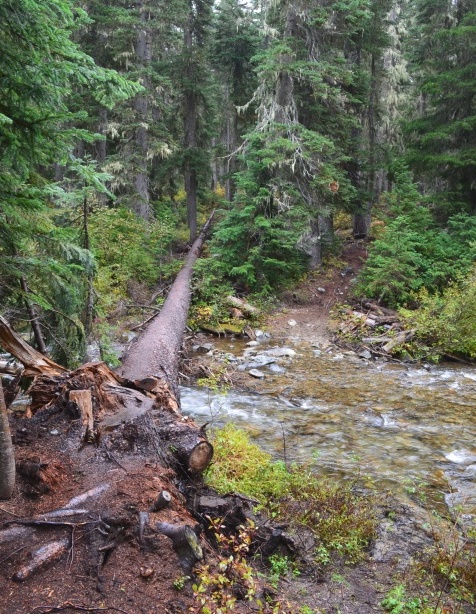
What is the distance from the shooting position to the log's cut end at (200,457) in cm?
436

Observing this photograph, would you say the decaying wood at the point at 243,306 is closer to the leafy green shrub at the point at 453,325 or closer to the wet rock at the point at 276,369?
the wet rock at the point at 276,369

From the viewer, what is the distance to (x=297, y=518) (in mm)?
4652

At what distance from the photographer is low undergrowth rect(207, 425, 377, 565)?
4.43 m

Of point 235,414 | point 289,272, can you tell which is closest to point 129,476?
point 235,414

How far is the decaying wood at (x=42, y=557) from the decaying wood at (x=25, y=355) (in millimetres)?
2316

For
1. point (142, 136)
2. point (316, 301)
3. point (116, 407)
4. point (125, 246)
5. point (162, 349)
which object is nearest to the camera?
point (116, 407)

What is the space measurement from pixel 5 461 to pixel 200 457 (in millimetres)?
1806

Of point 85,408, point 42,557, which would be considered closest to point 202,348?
point 85,408

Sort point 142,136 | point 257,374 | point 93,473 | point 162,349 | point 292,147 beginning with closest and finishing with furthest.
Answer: point 93,473 < point 162,349 < point 257,374 < point 292,147 < point 142,136

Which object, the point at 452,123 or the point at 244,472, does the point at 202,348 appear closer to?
the point at 244,472

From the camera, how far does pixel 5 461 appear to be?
3.24m

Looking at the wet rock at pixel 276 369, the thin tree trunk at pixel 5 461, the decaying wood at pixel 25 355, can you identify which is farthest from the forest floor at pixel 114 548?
the wet rock at pixel 276 369

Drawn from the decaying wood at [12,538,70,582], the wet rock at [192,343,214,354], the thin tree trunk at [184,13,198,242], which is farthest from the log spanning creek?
the thin tree trunk at [184,13,198,242]

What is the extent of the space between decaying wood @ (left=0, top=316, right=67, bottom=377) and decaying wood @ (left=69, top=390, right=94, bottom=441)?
0.75m
